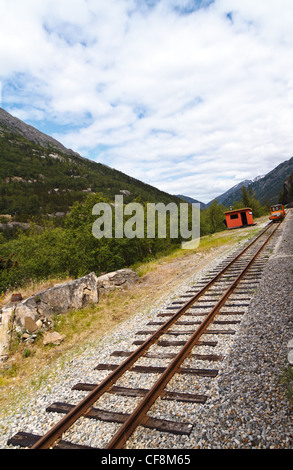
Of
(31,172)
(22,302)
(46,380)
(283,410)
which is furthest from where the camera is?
(31,172)

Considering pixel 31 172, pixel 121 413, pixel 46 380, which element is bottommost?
pixel 46 380

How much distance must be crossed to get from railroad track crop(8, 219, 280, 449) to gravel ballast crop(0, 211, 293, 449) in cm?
12

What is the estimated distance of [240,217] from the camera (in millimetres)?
41312

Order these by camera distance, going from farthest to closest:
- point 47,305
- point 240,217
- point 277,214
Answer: point 240,217
point 277,214
point 47,305

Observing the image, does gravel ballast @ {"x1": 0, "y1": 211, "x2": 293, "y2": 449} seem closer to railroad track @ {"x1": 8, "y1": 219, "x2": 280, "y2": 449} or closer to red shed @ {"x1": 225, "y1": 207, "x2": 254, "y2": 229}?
railroad track @ {"x1": 8, "y1": 219, "x2": 280, "y2": 449}

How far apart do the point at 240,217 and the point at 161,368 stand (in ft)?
130

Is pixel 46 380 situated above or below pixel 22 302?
below

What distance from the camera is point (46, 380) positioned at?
5.91 meters

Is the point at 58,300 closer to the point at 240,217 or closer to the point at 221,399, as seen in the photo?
the point at 221,399

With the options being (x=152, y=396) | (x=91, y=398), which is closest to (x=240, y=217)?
(x=152, y=396)

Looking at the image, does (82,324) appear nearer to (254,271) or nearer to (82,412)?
(82,412)

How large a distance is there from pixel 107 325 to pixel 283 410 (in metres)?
6.18

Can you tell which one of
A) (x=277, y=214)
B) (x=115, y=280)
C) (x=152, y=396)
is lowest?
(x=152, y=396)

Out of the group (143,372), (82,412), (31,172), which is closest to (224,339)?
(143,372)
